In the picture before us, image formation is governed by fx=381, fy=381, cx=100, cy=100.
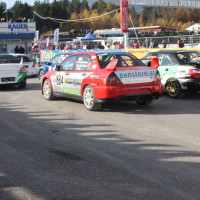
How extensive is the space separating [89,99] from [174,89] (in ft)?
11.0

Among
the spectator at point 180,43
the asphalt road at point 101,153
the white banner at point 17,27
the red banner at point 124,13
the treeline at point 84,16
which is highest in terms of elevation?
the treeline at point 84,16

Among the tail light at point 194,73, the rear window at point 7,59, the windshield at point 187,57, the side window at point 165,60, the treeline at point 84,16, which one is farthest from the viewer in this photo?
the treeline at point 84,16

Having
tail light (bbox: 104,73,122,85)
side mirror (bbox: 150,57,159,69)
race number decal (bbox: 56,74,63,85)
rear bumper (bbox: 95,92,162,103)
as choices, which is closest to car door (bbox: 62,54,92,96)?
race number decal (bbox: 56,74,63,85)

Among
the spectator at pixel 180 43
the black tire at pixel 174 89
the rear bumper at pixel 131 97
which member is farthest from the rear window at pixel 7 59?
the spectator at pixel 180 43

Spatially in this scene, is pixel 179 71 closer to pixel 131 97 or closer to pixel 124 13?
pixel 131 97

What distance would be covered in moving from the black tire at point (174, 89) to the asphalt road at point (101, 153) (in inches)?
59.8

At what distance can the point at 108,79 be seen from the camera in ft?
30.5

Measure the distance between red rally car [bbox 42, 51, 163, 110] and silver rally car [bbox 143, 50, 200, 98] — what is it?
1424 mm

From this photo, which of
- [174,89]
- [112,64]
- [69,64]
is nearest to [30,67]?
[69,64]

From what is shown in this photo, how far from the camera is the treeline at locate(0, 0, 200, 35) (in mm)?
101188

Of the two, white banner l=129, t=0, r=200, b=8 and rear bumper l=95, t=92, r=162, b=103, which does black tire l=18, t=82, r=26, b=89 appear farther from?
white banner l=129, t=0, r=200, b=8

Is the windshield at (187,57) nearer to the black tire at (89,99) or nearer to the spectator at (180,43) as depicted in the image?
the black tire at (89,99)

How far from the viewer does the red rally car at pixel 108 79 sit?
938cm

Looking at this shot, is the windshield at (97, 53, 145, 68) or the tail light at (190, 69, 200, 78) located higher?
the windshield at (97, 53, 145, 68)
